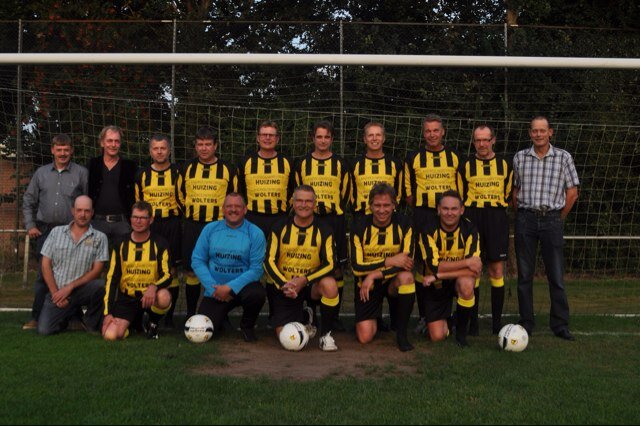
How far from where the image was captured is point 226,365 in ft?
16.2

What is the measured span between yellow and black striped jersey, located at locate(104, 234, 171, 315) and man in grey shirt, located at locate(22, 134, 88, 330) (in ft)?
2.59

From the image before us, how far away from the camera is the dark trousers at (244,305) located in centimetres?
571

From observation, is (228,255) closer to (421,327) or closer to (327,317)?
(327,317)

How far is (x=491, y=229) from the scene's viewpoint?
6082 millimetres

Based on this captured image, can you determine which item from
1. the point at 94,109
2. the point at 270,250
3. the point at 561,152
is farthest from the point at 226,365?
the point at 94,109

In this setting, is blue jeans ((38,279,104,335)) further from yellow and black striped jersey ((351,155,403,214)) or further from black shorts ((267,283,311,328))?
yellow and black striped jersey ((351,155,403,214))

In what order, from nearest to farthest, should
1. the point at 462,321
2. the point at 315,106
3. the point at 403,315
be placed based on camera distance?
the point at 403,315, the point at 462,321, the point at 315,106

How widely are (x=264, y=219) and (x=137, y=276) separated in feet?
3.78

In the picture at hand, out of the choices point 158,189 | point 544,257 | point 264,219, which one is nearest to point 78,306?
point 158,189

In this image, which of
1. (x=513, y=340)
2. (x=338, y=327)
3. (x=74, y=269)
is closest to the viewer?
(x=513, y=340)

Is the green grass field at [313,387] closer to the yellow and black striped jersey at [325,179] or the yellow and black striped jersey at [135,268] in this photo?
the yellow and black striped jersey at [135,268]

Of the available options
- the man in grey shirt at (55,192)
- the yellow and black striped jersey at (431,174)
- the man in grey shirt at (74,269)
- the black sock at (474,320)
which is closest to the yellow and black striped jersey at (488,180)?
the yellow and black striped jersey at (431,174)

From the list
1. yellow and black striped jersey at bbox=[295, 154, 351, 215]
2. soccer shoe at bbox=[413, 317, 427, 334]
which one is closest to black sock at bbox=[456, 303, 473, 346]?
soccer shoe at bbox=[413, 317, 427, 334]

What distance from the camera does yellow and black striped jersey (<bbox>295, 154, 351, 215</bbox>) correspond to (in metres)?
6.15
